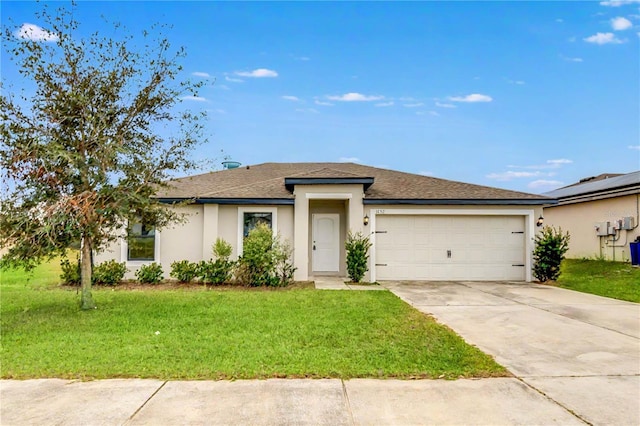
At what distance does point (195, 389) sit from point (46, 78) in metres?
6.44

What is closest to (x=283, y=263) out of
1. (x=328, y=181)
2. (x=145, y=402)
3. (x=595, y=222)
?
(x=328, y=181)

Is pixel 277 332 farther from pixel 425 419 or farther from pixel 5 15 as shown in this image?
pixel 5 15

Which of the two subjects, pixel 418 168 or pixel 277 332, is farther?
pixel 418 168

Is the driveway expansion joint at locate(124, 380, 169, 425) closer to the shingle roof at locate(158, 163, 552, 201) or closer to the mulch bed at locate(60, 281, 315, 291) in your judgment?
the mulch bed at locate(60, 281, 315, 291)

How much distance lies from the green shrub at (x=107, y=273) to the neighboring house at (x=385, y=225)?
723 millimetres

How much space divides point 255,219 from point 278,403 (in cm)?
889

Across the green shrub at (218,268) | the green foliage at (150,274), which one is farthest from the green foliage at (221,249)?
the green foliage at (150,274)

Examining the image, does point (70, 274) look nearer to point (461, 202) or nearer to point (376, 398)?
point (376, 398)

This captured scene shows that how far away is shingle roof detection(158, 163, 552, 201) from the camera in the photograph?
11.9 meters

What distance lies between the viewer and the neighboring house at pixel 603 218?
13.9 m

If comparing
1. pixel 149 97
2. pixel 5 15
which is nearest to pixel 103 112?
pixel 149 97

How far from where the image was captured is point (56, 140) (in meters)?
6.82

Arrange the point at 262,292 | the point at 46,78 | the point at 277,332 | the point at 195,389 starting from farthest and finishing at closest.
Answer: the point at 262,292 < the point at 46,78 < the point at 277,332 < the point at 195,389

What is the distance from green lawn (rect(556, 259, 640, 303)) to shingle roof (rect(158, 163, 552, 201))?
9.21ft
